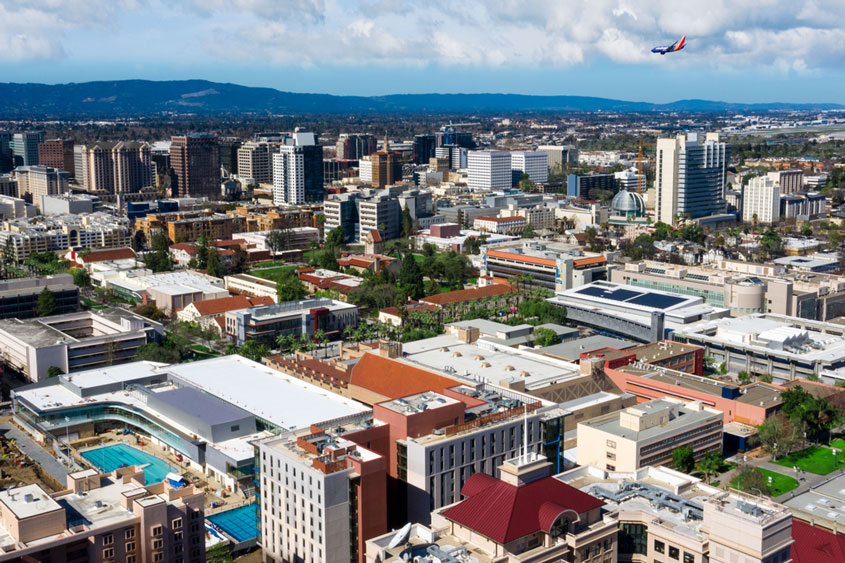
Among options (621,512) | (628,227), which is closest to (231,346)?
(621,512)

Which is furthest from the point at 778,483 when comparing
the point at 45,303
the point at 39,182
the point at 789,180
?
the point at 39,182

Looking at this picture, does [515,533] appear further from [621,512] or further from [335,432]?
[335,432]

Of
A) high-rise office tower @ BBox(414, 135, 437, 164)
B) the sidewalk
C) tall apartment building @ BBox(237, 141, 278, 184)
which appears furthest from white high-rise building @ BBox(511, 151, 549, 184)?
the sidewalk

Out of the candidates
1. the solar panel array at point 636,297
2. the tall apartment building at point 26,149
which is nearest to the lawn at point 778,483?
the solar panel array at point 636,297

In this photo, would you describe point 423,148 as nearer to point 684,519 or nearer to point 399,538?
point 684,519

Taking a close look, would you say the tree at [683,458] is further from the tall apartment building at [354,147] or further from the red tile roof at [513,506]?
the tall apartment building at [354,147]
